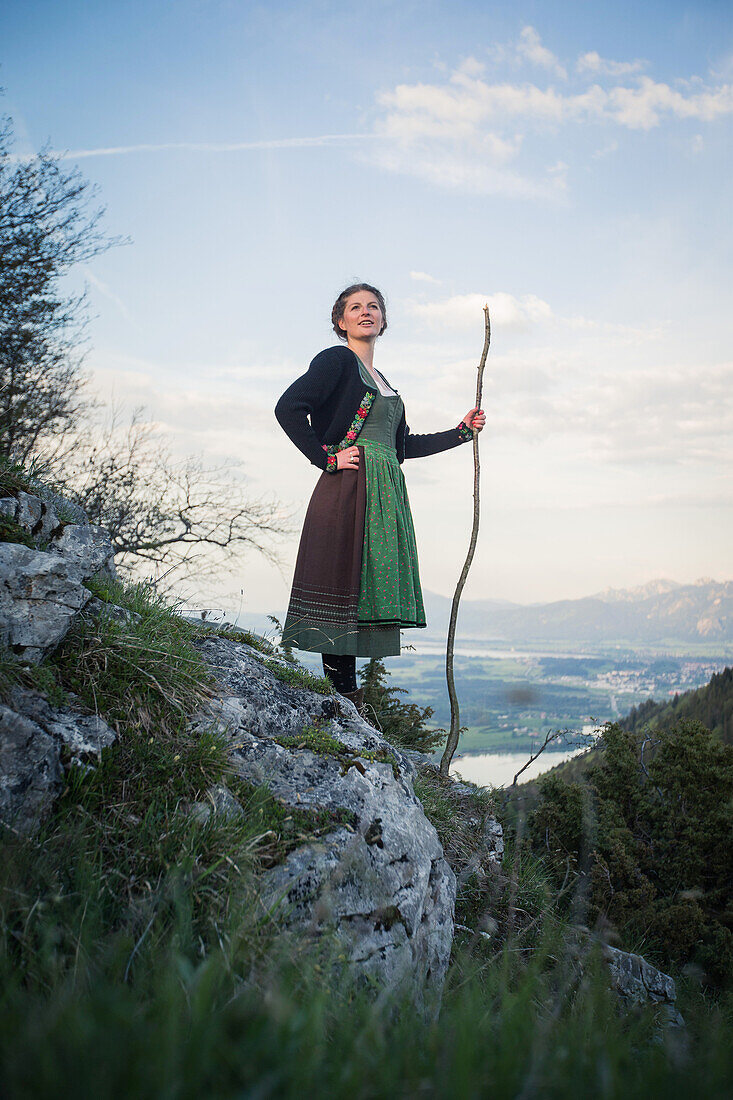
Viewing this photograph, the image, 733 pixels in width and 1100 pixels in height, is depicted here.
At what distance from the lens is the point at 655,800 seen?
5094 mm

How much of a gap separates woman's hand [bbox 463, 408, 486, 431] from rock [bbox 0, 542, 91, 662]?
3.26 meters

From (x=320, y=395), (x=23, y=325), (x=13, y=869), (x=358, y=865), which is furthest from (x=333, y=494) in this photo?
(x=23, y=325)

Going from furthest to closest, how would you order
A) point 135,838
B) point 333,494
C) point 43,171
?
1. point 43,171
2. point 333,494
3. point 135,838

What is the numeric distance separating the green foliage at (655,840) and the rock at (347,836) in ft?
6.10

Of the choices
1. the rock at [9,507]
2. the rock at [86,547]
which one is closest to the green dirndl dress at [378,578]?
the rock at [86,547]

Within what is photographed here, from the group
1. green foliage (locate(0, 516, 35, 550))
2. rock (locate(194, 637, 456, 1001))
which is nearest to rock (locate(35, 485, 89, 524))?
green foliage (locate(0, 516, 35, 550))

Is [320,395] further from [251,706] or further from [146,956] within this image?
[146,956]

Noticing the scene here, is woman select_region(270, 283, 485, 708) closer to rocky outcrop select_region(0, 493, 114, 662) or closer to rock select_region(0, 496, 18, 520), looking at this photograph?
rocky outcrop select_region(0, 493, 114, 662)

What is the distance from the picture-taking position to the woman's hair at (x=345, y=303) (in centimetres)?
510

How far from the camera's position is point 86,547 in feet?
10.6

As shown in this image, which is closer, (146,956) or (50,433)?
(146,956)

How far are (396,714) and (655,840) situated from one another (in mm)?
2191

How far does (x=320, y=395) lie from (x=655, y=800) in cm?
392

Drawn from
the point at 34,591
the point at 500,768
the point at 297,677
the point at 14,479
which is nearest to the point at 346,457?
the point at 297,677
